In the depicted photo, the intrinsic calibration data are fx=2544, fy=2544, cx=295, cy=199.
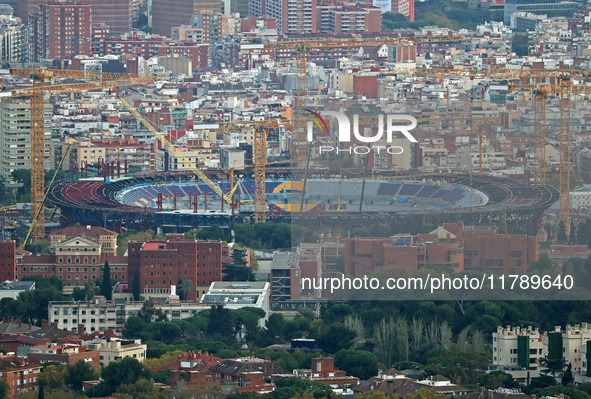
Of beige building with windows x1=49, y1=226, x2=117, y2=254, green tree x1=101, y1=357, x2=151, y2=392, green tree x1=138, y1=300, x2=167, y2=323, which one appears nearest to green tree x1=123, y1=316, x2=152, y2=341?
green tree x1=138, y1=300, x2=167, y2=323

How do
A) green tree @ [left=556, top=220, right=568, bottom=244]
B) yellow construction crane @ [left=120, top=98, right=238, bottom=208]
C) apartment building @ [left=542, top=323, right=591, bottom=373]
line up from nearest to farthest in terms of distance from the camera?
1. green tree @ [left=556, top=220, right=568, bottom=244]
2. apartment building @ [left=542, top=323, right=591, bottom=373]
3. yellow construction crane @ [left=120, top=98, right=238, bottom=208]

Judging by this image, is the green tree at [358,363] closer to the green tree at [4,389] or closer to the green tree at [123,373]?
the green tree at [123,373]

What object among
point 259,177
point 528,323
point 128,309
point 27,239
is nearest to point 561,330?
point 528,323

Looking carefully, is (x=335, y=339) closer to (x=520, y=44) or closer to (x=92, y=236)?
(x=92, y=236)

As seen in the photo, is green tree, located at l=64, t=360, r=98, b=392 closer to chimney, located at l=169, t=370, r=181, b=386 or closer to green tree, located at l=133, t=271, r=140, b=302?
chimney, located at l=169, t=370, r=181, b=386

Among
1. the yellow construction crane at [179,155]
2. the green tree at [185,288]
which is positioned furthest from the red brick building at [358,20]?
the green tree at [185,288]
